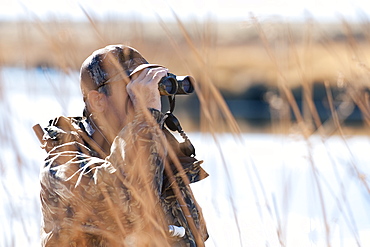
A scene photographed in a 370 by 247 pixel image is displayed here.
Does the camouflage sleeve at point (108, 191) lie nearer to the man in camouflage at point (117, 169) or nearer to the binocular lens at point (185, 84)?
the man in camouflage at point (117, 169)

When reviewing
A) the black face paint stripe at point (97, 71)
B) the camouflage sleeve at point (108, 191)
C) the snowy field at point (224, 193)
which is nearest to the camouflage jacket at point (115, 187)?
the camouflage sleeve at point (108, 191)

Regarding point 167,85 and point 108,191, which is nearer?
point 108,191

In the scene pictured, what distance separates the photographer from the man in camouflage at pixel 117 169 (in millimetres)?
1926

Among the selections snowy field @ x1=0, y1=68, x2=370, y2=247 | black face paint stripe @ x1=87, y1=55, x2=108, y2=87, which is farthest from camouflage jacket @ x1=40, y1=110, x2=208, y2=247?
snowy field @ x1=0, y1=68, x2=370, y2=247

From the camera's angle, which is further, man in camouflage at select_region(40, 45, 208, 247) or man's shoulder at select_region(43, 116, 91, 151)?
man's shoulder at select_region(43, 116, 91, 151)

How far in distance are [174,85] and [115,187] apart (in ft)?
1.09

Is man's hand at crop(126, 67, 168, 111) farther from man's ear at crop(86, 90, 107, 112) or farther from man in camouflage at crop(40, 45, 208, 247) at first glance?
man's ear at crop(86, 90, 107, 112)

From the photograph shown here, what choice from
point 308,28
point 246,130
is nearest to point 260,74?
point 246,130

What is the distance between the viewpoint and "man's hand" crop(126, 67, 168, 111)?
2021 mm

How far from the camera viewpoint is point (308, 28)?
2496 millimetres

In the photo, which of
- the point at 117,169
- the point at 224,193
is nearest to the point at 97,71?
the point at 117,169

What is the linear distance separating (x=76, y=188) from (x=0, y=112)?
24.6 inches

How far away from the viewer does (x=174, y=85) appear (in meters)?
2.10

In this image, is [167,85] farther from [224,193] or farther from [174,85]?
[224,193]
